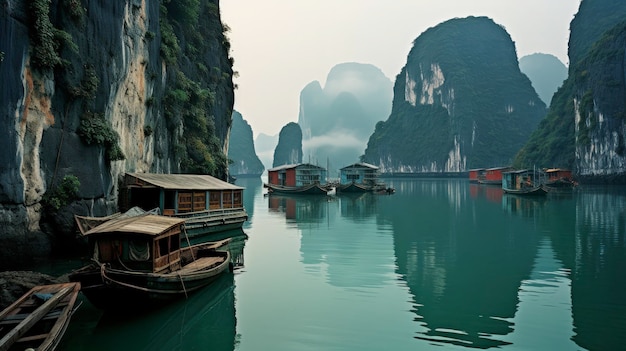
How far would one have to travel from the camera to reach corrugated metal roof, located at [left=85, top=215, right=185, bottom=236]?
433 inches

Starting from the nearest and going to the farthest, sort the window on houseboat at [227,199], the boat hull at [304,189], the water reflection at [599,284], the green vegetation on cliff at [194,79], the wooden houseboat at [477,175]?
the water reflection at [599,284] → the window on houseboat at [227,199] → the green vegetation on cliff at [194,79] → the boat hull at [304,189] → the wooden houseboat at [477,175]

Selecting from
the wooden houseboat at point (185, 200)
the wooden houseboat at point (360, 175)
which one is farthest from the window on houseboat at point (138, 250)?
the wooden houseboat at point (360, 175)

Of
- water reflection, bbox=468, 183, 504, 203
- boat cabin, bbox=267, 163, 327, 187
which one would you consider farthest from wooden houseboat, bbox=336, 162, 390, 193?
water reflection, bbox=468, 183, 504, 203

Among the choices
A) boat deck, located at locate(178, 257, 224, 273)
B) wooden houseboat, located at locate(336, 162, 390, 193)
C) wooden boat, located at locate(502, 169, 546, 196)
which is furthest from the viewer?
wooden houseboat, located at locate(336, 162, 390, 193)

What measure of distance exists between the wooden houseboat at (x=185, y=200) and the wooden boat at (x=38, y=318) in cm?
1077

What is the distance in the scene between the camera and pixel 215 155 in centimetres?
4069

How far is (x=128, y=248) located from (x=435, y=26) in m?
204

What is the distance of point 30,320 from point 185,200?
1429cm

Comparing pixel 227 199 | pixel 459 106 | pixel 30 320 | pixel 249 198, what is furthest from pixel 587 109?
pixel 30 320

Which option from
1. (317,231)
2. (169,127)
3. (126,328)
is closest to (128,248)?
(126,328)

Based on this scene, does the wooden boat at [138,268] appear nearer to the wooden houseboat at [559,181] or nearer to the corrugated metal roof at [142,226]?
the corrugated metal roof at [142,226]

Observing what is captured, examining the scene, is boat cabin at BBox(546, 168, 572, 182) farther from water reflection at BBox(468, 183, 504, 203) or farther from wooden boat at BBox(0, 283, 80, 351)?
wooden boat at BBox(0, 283, 80, 351)

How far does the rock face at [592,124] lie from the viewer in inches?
2943

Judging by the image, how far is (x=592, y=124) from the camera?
8000 centimetres
